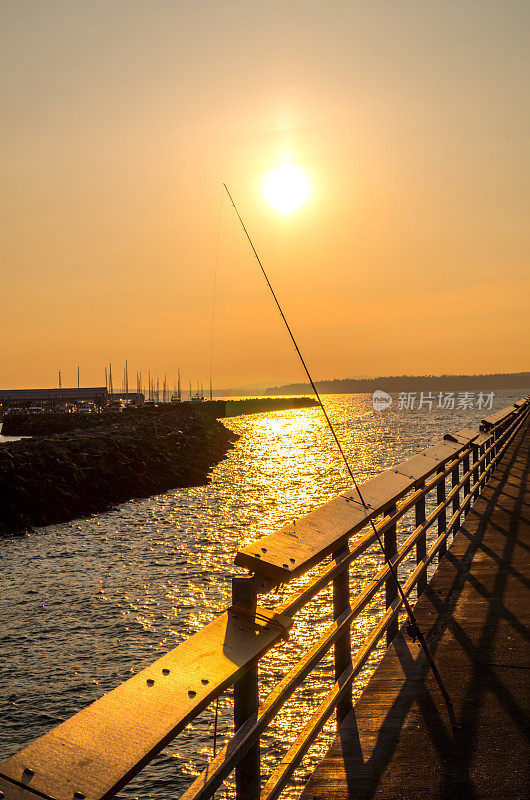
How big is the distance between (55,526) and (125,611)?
1153cm

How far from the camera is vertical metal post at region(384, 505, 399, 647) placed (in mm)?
4871

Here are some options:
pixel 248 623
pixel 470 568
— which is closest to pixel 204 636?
pixel 248 623

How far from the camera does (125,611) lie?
13742 millimetres

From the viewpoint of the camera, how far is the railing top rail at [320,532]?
97.9 inches

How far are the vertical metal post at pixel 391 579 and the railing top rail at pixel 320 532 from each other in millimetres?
289

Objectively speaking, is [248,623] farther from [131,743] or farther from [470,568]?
[470,568]

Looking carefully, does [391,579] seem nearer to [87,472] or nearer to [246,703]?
[246,703]

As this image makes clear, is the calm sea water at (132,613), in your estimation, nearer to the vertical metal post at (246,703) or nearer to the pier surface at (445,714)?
the pier surface at (445,714)

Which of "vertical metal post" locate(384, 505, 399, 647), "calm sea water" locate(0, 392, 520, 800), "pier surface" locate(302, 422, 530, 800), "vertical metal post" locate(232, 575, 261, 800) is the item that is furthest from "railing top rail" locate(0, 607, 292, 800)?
"calm sea water" locate(0, 392, 520, 800)

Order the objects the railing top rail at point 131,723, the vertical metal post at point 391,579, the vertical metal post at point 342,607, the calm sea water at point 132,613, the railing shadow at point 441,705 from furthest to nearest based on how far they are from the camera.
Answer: the calm sea water at point 132,613 → the vertical metal post at point 391,579 → the vertical metal post at point 342,607 → the railing shadow at point 441,705 → the railing top rail at point 131,723

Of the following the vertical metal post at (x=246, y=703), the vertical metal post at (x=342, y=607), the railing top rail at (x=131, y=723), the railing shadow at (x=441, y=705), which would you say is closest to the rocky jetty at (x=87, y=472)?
the railing shadow at (x=441, y=705)

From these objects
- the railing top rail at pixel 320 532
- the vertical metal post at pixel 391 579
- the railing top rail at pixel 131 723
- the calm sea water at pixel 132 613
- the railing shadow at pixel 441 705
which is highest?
the railing top rail at pixel 320 532

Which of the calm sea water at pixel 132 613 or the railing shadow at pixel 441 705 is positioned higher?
the railing shadow at pixel 441 705

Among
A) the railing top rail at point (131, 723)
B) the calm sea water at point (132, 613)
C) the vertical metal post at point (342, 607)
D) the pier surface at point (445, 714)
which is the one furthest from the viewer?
the calm sea water at point (132, 613)
